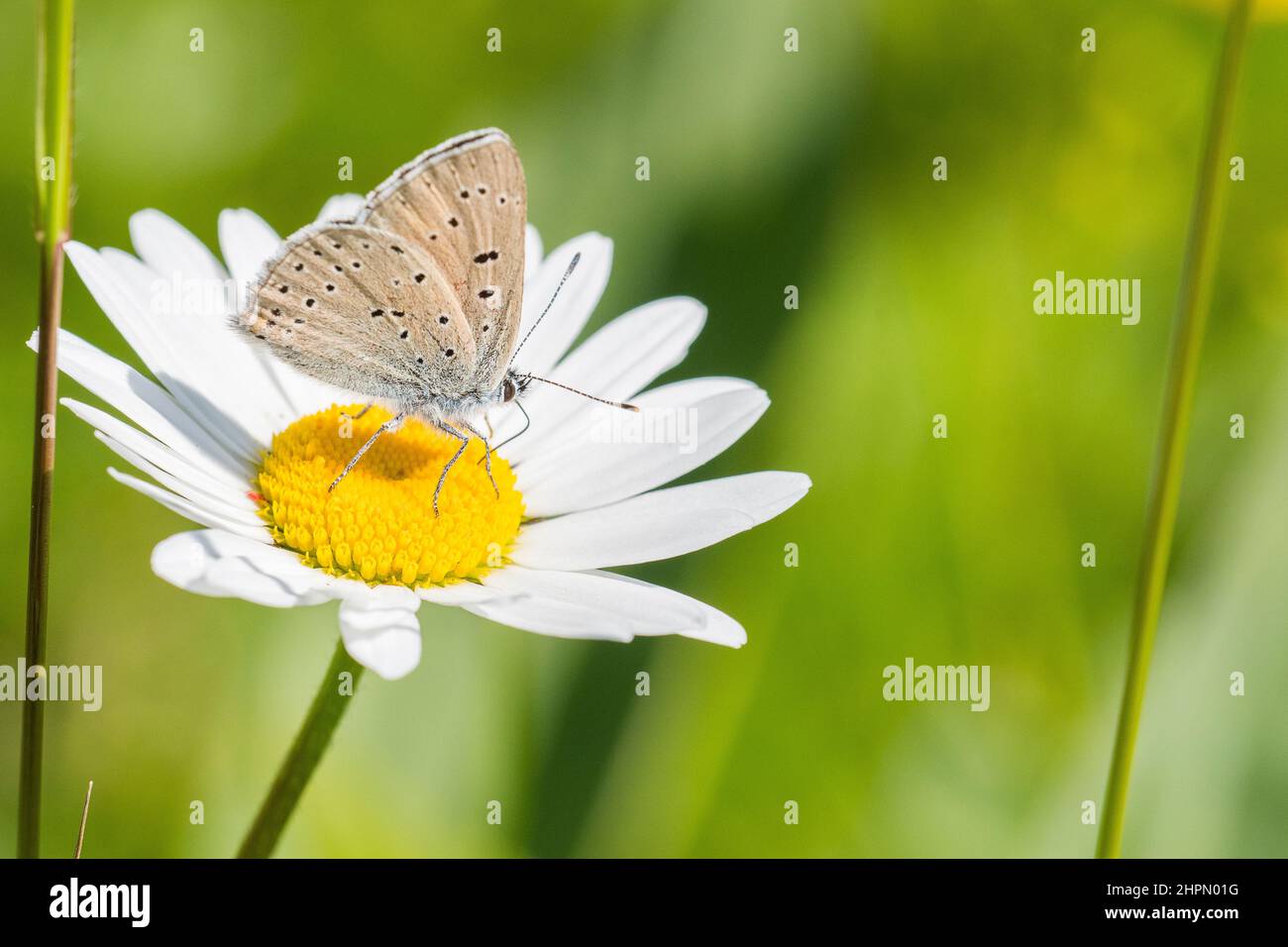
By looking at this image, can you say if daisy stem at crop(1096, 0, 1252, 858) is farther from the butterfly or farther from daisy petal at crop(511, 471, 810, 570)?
the butterfly

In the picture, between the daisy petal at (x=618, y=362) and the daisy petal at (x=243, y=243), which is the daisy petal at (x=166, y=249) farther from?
the daisy petal at (x=618, y=362)

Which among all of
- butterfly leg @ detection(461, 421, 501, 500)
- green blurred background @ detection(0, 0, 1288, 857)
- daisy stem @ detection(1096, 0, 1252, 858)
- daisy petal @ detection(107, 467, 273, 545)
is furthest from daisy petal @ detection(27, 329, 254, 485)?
daisy stem @ detection(1096, 0, 1252, 858)

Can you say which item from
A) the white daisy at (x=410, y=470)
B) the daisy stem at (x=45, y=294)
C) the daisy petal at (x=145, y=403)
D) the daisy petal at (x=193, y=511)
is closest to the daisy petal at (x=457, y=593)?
the white daisy at (x=410, y=470)

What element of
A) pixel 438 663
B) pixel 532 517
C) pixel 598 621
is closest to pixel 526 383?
pixel 532 517

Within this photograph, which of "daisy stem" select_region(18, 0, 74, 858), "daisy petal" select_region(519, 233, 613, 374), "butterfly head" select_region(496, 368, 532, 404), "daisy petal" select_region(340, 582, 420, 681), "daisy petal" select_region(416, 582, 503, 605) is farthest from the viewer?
"daisy petal" select_region(519, 233, 613, 374)
